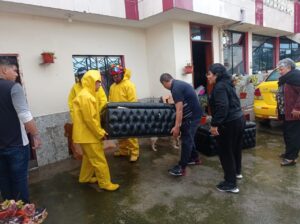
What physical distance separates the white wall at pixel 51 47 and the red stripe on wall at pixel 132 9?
1.99ft

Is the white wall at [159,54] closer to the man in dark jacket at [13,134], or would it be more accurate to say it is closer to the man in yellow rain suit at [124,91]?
the man in yellow rain suit at [124,91]

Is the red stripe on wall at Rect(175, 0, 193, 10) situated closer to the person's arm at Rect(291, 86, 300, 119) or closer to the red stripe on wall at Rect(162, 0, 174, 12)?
the red stripe on wall at Rect(162, 0, 174, 12)

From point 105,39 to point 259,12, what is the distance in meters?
5.08

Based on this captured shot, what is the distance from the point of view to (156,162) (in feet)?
15.5

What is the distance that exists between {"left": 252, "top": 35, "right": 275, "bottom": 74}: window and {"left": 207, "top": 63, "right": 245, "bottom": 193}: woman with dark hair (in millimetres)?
6970

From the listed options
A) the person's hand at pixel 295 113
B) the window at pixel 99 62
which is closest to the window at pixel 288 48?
the window at pixel 99 62

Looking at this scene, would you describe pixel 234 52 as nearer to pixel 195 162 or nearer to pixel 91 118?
pixel 195 162

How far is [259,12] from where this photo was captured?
7844mm

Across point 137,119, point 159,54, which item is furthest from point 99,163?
point 159,54

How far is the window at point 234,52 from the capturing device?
26.0ft

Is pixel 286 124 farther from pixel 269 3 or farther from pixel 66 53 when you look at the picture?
pixel 269 3

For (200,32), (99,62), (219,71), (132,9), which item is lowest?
(219,71)

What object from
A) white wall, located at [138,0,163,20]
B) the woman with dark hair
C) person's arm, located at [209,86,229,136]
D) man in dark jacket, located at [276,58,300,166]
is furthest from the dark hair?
white wall, located at [138,0,163,20]

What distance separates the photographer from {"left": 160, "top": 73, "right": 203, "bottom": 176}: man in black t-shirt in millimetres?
3700
